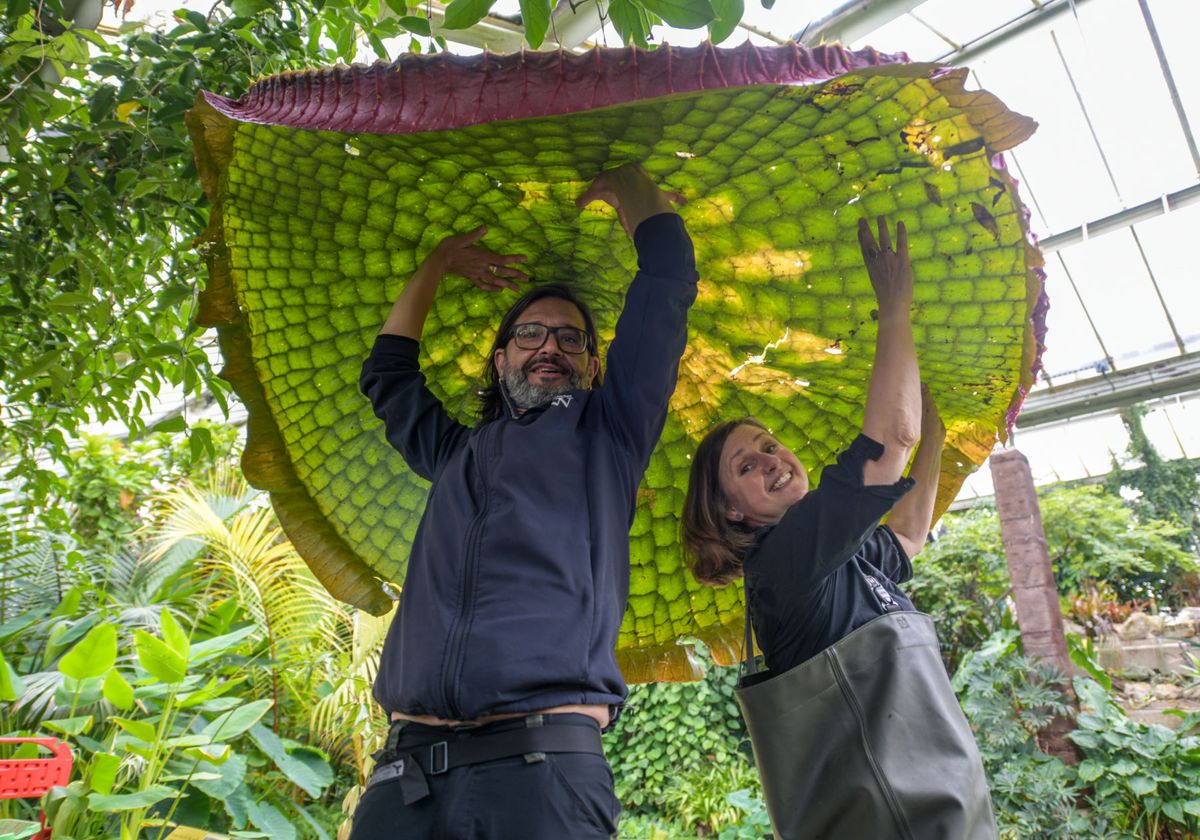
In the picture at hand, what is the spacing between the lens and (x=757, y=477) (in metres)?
1.21

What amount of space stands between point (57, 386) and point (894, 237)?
4.37ft

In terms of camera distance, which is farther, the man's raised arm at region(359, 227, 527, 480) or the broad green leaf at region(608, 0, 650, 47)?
the man's raised arm at region(359, 227, 527, 480)

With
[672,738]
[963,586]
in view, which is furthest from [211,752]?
[963,586]

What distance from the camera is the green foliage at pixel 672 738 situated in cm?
628

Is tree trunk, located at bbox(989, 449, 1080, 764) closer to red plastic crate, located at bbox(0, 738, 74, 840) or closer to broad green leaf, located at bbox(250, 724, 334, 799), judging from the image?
broad green leaf, located at bbox(250, 724, 334, 799)

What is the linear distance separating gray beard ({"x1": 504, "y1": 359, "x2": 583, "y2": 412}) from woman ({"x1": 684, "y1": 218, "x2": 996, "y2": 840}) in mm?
322

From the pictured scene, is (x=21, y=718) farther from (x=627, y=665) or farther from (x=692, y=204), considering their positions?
(x=692, y=204)

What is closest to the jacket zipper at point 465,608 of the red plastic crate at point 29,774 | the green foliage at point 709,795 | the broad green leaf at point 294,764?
the red plastic crate at point 29,774

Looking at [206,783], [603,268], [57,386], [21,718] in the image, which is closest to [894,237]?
[603,268]

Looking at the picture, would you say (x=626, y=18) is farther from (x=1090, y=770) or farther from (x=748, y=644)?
(x=1090, y=770)

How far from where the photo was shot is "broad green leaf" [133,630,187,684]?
89.4 inches

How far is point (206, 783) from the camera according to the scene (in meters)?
2.80

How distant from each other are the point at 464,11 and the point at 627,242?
0.38 metres

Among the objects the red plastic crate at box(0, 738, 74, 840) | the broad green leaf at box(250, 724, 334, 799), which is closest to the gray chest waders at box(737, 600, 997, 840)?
the red plastic crate at box(0, 738, 74, 840)
